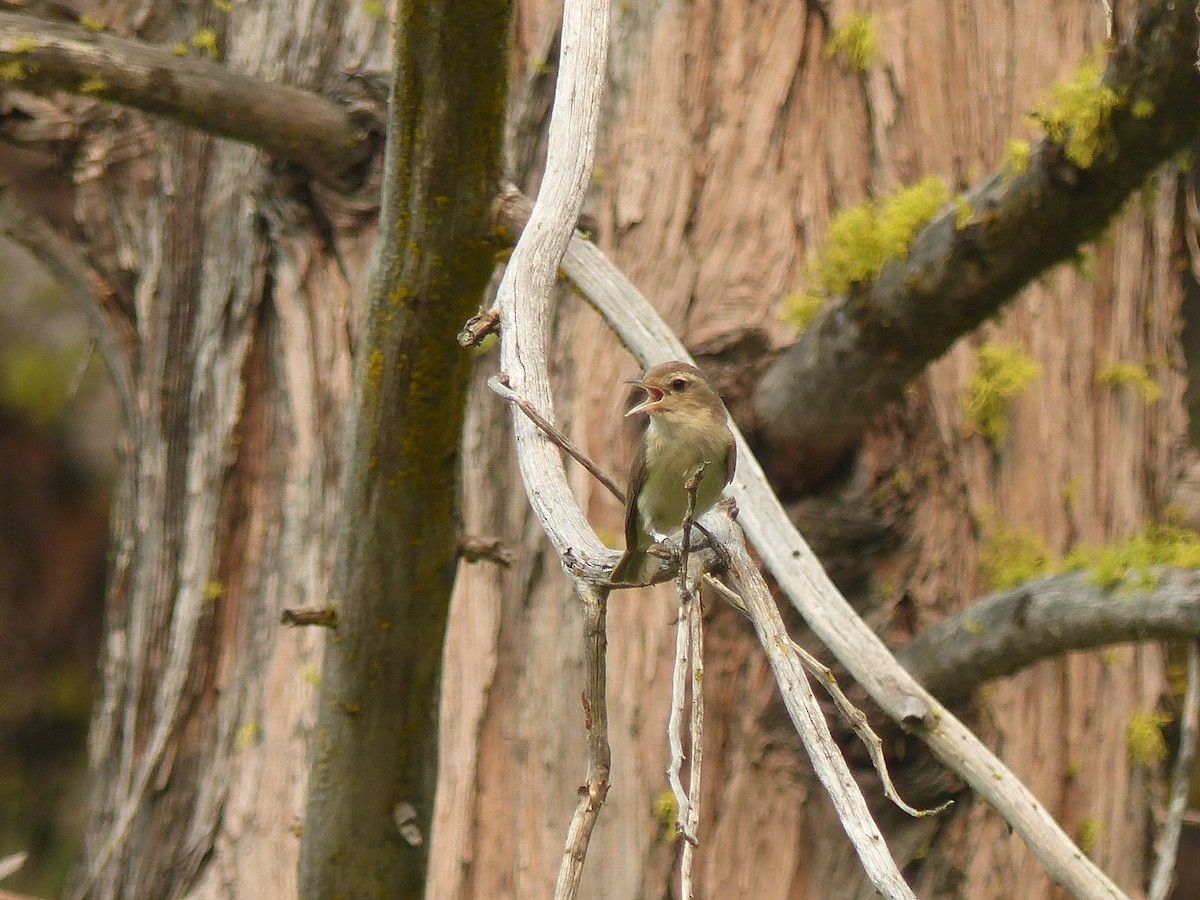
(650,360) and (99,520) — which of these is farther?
(99,520)

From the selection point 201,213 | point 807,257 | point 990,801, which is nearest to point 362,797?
point 990,801

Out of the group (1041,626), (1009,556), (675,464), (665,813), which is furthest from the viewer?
(1009,556)

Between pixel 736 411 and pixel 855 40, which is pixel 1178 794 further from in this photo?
pixel 855 40

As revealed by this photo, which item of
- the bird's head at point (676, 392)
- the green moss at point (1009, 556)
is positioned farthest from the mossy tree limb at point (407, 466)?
the green moss at point (1009, 556)

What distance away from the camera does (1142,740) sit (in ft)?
11.5

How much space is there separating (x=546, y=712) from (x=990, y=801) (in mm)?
1209

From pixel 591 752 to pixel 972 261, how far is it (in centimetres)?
137

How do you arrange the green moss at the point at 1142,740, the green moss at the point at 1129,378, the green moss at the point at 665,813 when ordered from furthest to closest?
the green moss at the point at 1129,378
the green moss at the point at 1142,740
the green moss at the point at 665,813

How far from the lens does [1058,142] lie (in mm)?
2178

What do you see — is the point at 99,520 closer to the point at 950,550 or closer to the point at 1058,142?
the point at 950,550

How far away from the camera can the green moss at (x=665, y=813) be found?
289 cm

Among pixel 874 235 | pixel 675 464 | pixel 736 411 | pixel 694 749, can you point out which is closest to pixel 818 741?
pixel 694 749

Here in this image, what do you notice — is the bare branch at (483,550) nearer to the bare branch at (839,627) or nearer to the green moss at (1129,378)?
the bare branch at (839,627)

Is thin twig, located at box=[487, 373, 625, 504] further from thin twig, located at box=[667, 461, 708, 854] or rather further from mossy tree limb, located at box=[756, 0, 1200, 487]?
mossy tree limb, located at box=[756, 0, 1200, 487]
